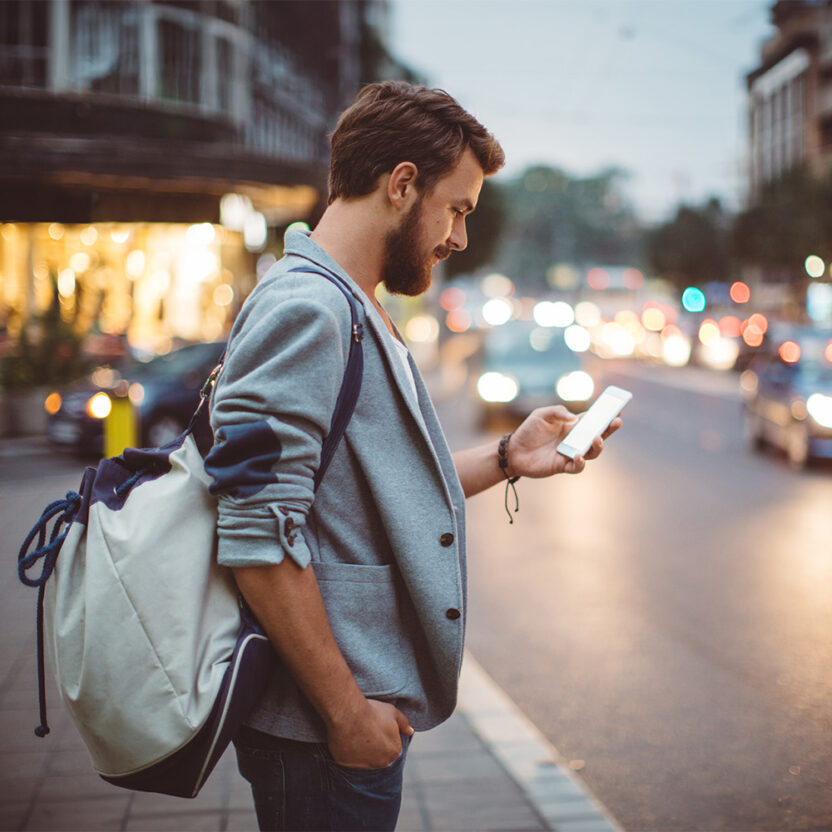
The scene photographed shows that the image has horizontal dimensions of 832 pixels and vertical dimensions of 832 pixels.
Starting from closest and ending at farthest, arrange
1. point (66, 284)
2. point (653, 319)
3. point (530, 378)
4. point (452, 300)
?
point (66, 284) → point (530, 378) → point (653, 319) → point (452, 300)

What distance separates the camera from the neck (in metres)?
1.82

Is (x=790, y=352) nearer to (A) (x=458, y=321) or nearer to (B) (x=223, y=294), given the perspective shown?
(B) (x=223, y=294)

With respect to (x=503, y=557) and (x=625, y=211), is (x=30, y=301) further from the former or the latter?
(x=625, y=211)

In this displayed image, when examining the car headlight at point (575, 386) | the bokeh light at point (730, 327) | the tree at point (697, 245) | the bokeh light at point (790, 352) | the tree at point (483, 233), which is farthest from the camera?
the tree at point (697, 245)

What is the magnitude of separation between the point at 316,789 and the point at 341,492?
1.66ft

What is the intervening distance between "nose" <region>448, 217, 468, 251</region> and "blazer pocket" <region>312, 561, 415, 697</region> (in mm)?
604

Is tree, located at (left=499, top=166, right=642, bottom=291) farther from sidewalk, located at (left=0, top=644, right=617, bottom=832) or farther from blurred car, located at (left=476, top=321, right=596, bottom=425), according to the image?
sidewalk, located at (left=0, top=644, right=617, bottom=832)

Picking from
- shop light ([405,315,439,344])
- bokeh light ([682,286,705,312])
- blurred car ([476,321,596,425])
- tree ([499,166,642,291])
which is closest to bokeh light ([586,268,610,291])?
bokeh light ([682,286,705,312])

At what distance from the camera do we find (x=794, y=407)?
12.7 metres

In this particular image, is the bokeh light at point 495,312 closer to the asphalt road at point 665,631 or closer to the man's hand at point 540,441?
the asphalt road at point 665,631

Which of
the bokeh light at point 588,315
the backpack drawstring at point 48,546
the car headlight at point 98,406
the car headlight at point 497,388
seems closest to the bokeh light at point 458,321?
the bokeh light at point 588,315

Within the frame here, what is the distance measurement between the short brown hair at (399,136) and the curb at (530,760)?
2.47m

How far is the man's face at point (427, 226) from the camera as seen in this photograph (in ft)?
5.97

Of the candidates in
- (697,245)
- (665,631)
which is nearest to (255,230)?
(665,631)
